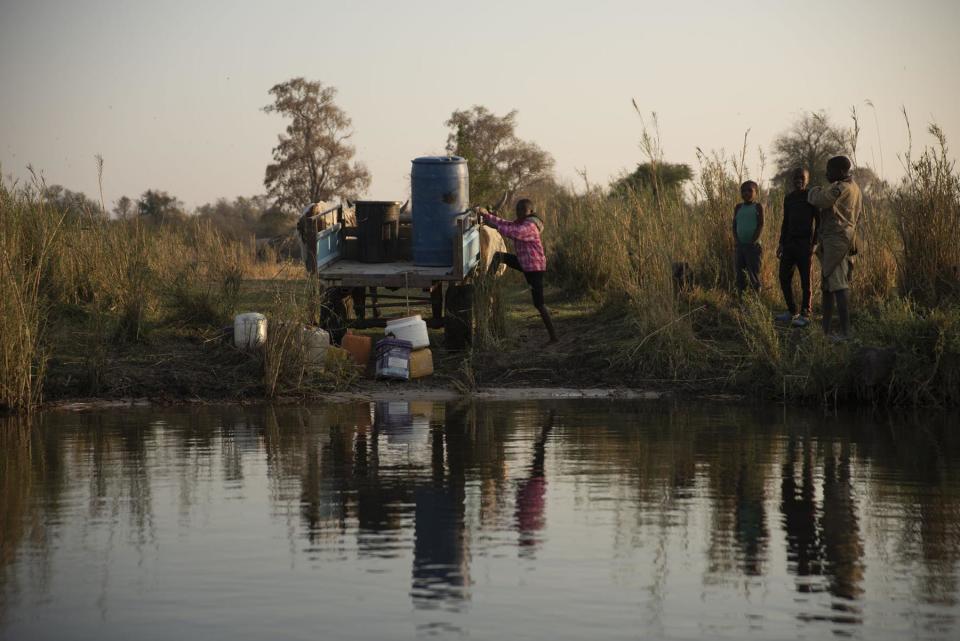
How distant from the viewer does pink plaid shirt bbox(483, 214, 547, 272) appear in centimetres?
1559

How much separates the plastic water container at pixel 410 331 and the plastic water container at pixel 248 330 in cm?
131

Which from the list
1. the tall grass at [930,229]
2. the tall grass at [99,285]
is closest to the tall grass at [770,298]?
the tall grass at [930,229]

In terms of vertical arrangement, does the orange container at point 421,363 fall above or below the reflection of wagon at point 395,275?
below

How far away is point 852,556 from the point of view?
671 cm

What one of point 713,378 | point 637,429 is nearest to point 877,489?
point 637,429

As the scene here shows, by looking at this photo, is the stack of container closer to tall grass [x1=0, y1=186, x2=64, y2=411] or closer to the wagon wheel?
the wagon wheel

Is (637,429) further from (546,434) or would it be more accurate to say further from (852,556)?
(852,556)

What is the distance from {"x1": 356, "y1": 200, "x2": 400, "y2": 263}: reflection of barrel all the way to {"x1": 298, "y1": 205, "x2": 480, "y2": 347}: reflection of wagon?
427 millimetres

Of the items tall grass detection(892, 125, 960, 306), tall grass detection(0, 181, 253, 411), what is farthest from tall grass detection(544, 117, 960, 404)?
tall grass detection(0, 181, 253, 411)

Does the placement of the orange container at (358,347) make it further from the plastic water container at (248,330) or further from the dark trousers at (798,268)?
the dark trousers at (798,268)

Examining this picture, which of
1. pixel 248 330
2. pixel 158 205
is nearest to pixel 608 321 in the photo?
pixel 248 330

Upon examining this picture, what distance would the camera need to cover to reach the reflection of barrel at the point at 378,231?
1708cm

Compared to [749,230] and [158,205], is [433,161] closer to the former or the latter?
[749,230]

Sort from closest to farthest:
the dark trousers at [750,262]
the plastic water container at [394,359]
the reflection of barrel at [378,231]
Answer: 1. the plastic water container at [394,359]
2. the dark trousers at [750,262]
3. the reflection of barrel at [378,231]
